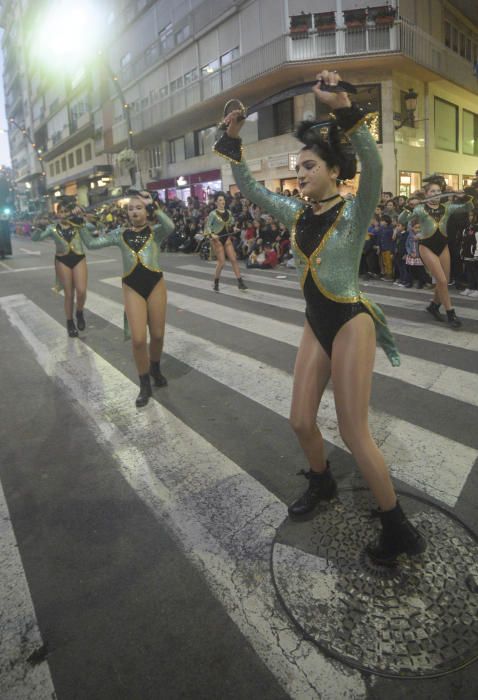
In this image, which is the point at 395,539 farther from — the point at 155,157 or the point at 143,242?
the point at 155,157

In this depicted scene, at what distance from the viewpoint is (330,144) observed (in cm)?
245

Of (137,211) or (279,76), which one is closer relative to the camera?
(137,211)

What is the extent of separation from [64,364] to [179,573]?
14.3ft

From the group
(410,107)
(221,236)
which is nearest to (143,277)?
(221,236)

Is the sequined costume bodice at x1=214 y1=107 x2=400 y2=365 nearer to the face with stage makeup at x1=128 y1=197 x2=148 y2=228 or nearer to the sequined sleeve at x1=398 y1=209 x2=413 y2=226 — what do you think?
the face with stage makeup at x1=128 y1=197 x2=148 y2=228

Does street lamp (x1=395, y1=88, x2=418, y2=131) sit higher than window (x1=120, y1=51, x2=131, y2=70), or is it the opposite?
window (x1=120, y1=51, x2=131, y2=70)

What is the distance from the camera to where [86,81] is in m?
49.1

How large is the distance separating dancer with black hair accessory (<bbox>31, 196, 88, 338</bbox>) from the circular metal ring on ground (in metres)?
6.25

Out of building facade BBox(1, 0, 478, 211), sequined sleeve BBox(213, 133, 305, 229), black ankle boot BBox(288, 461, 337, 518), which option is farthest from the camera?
building facade BBox(1, 0, 478, 211)

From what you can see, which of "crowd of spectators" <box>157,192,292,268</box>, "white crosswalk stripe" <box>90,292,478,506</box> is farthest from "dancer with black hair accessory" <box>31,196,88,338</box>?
"crowd of spectators" <box>157,192,292,268</box>

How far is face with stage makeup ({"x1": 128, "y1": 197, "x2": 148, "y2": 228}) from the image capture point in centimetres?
494

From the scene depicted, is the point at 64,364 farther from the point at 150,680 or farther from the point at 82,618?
the point at 150,680

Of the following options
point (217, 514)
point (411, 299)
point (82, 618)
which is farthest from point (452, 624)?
point (411, 299)

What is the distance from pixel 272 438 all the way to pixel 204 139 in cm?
2925
